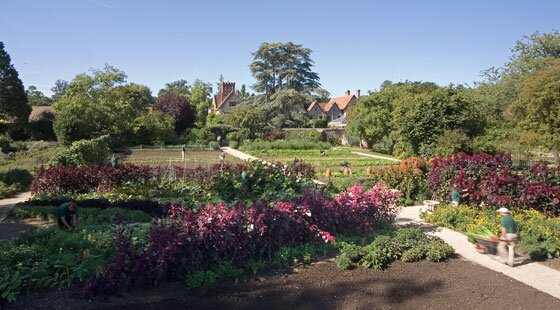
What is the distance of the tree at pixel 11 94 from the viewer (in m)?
34.7

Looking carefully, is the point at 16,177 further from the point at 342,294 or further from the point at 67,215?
the point at 342,294

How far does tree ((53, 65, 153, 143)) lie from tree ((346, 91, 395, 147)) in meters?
21.5

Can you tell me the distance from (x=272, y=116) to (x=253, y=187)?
120ft

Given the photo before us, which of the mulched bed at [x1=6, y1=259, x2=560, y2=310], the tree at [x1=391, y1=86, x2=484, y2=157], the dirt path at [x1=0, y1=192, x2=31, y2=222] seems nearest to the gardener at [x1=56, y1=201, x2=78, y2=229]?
the mulched bed at [x1=6, y1=259, x2=560, y2=310]

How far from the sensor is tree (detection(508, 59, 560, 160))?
20016mm

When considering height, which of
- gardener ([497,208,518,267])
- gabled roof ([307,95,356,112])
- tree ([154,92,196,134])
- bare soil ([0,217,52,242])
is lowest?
bare soil ([0,217,52,242])

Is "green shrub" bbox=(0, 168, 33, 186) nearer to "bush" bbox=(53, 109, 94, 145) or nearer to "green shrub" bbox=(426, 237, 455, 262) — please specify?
"bush" bbox=(53, 109, 94, 145)

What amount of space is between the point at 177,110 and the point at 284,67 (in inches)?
571

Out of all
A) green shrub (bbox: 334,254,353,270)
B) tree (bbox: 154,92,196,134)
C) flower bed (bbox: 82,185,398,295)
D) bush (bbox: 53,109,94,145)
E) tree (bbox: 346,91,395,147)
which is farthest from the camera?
Answer: tree (bbox: 154,92,196,134)

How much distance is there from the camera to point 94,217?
30.6ft

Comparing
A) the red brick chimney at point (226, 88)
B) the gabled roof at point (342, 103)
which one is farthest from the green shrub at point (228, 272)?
the red brick chimney at point (226, 88)

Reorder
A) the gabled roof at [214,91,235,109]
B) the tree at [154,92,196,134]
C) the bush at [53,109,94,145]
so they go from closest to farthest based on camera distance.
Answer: the bush at [53,109,94,145], the tree at [154,92,196,134], the gabled roof at [214,91,235,109]

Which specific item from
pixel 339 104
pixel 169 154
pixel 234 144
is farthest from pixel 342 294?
pixel 339 104

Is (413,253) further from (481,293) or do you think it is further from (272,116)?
(272,116)
